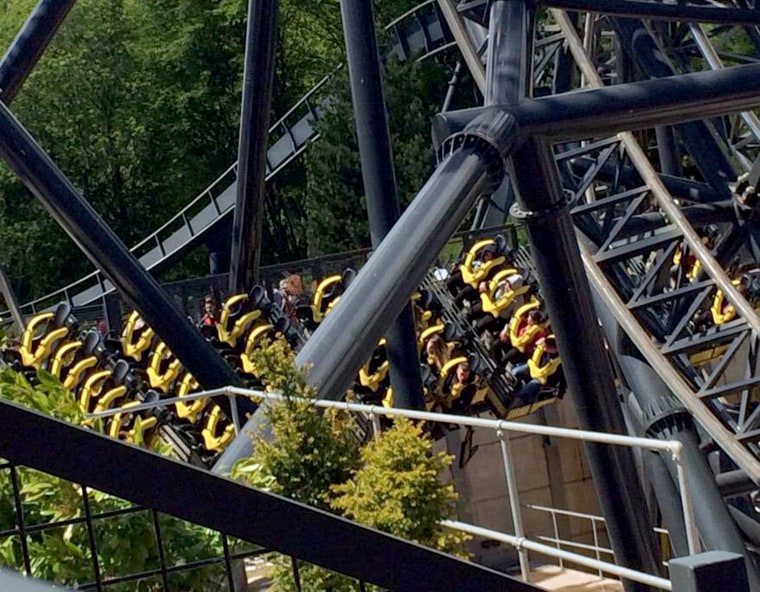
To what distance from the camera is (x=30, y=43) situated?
9609 mm

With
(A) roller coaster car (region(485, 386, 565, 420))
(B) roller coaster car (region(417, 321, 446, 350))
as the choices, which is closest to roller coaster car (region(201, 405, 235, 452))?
(B) roller coaster car (region(417, 321, 446, 350))

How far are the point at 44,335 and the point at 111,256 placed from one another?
623 cm

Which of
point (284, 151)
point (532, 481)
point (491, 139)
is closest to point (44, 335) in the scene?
point (532, 481)

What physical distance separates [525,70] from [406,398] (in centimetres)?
→ 228

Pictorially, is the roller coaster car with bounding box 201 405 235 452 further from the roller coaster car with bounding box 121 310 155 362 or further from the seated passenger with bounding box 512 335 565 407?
the seated passenger with bounding box 512 335 565 407

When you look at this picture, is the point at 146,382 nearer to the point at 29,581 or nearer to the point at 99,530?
the point at 99,530

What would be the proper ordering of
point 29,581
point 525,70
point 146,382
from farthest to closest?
point 146,382, point 525,70, point 29,581

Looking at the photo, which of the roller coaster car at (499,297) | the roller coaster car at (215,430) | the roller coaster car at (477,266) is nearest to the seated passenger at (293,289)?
the roller coaster car at (477,266)

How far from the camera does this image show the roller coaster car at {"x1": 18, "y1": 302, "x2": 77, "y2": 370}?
1371 centimetres

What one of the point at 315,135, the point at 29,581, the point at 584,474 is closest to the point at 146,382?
the point at 584,474

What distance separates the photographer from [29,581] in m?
1.71

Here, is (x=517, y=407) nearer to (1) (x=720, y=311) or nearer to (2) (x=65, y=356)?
(1) (x=720, y=311)

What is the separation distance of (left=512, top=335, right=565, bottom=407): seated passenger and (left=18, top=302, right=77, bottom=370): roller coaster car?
473 centimetres

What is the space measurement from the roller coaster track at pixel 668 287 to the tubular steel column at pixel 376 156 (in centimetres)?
182
